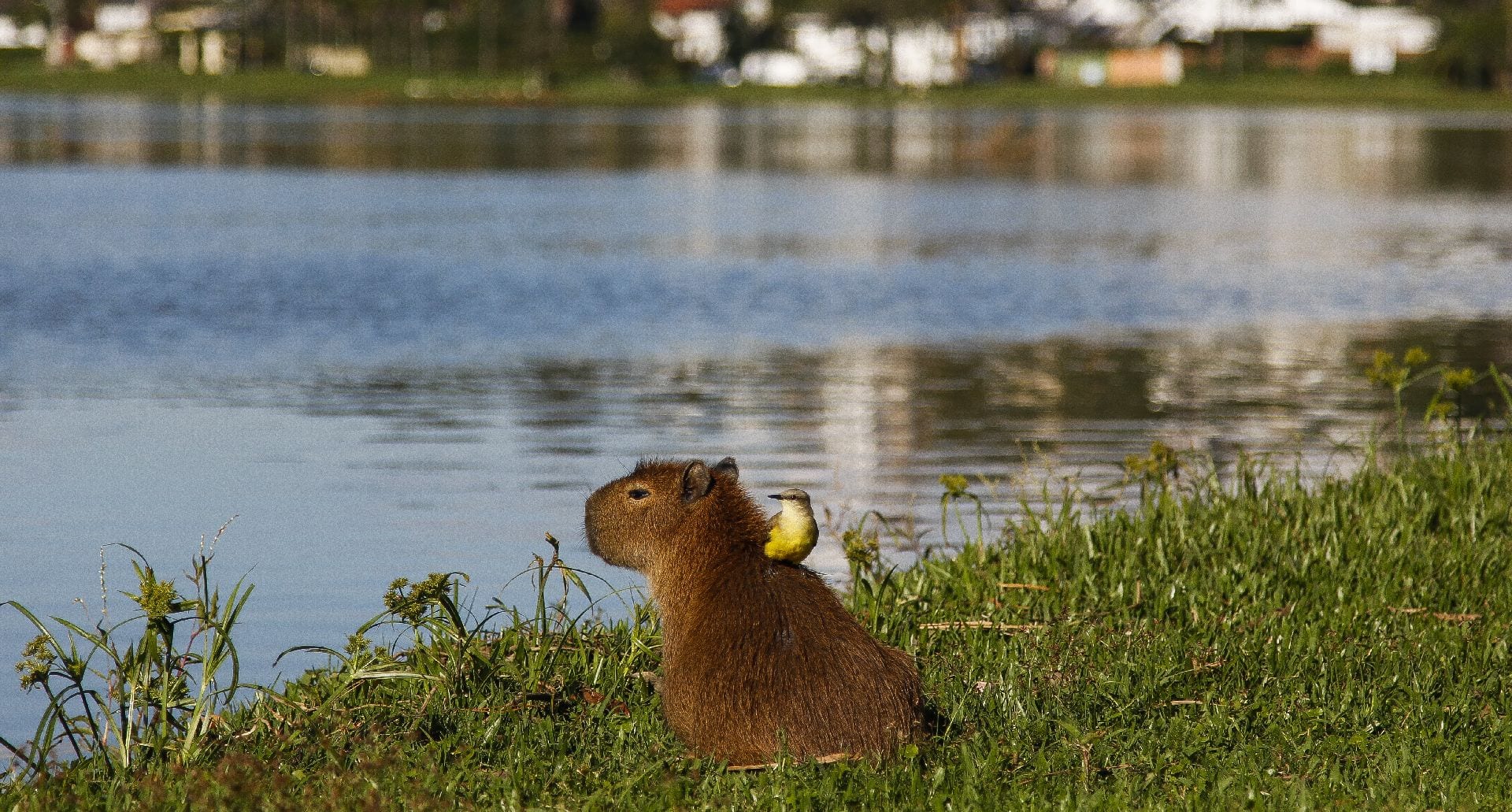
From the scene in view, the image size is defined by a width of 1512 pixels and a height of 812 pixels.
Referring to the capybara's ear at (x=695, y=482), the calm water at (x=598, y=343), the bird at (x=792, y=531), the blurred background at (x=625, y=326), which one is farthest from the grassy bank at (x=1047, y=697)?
the calm water at (x=598, y=343)

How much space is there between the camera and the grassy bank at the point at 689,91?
9644cm

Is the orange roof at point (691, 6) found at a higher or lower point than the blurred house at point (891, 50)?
higher

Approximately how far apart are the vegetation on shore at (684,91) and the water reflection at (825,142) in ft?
24.3

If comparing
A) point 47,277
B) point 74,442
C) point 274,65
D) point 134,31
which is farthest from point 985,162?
point 134,31

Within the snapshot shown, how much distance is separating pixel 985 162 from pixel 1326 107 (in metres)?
44.9

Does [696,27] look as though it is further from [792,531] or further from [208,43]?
[792,531]

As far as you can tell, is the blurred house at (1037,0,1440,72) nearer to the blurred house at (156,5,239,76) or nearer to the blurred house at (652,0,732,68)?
the blurred house at (652,0,732,68)


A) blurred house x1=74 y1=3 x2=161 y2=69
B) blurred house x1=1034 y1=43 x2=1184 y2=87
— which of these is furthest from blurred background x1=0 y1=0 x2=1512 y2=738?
blurred house x1=74 y1=3 x2=161 y2=69

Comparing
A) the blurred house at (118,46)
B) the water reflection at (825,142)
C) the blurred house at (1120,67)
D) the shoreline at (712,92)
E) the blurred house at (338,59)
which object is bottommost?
the water reflection at (825,142)

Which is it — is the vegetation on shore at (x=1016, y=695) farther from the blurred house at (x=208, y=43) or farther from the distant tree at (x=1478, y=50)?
the blurred house at (x=208, y=43)

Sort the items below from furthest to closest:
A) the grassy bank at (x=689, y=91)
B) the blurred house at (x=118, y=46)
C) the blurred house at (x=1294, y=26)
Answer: the blurred house at (x=118, y=46)
the blurred house at (x=1294, y=26)
the grassy bank at (x=689, y=91)

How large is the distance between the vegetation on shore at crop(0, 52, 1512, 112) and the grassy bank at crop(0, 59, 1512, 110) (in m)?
0.08

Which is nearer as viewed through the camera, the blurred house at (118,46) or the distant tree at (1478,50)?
the distant tree at (1478,50)

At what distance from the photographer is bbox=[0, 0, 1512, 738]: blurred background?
30.6ft
